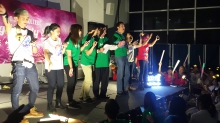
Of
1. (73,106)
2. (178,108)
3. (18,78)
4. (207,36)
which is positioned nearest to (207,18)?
(207,36)

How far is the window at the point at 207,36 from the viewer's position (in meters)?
11.2

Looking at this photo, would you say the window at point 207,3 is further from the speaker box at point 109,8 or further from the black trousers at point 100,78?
the black trousers at point 100,78

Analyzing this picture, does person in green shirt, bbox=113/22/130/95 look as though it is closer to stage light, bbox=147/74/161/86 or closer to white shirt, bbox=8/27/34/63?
stage light, bbox=147/74/161/86

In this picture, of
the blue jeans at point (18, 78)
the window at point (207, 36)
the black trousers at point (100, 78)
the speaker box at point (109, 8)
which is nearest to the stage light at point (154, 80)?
the black trousers at point (100, 78)

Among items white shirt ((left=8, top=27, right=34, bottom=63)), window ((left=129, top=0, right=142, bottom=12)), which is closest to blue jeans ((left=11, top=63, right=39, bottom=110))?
white shirt ((left=8, top=27, right=34, bottom=63))

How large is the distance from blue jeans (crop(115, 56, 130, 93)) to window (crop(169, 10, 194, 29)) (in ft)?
19.9

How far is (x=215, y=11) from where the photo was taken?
11141 mm

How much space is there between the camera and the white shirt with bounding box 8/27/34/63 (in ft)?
13.0

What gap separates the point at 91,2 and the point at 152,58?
3479 millimetres

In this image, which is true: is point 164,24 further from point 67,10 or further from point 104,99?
point 104,99

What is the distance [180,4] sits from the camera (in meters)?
12.0

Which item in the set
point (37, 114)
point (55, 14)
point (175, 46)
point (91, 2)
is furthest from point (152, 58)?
point (37, 114)

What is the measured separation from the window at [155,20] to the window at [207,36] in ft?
5.19

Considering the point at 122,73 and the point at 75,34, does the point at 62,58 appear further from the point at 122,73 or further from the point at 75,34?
the point at 122,73
